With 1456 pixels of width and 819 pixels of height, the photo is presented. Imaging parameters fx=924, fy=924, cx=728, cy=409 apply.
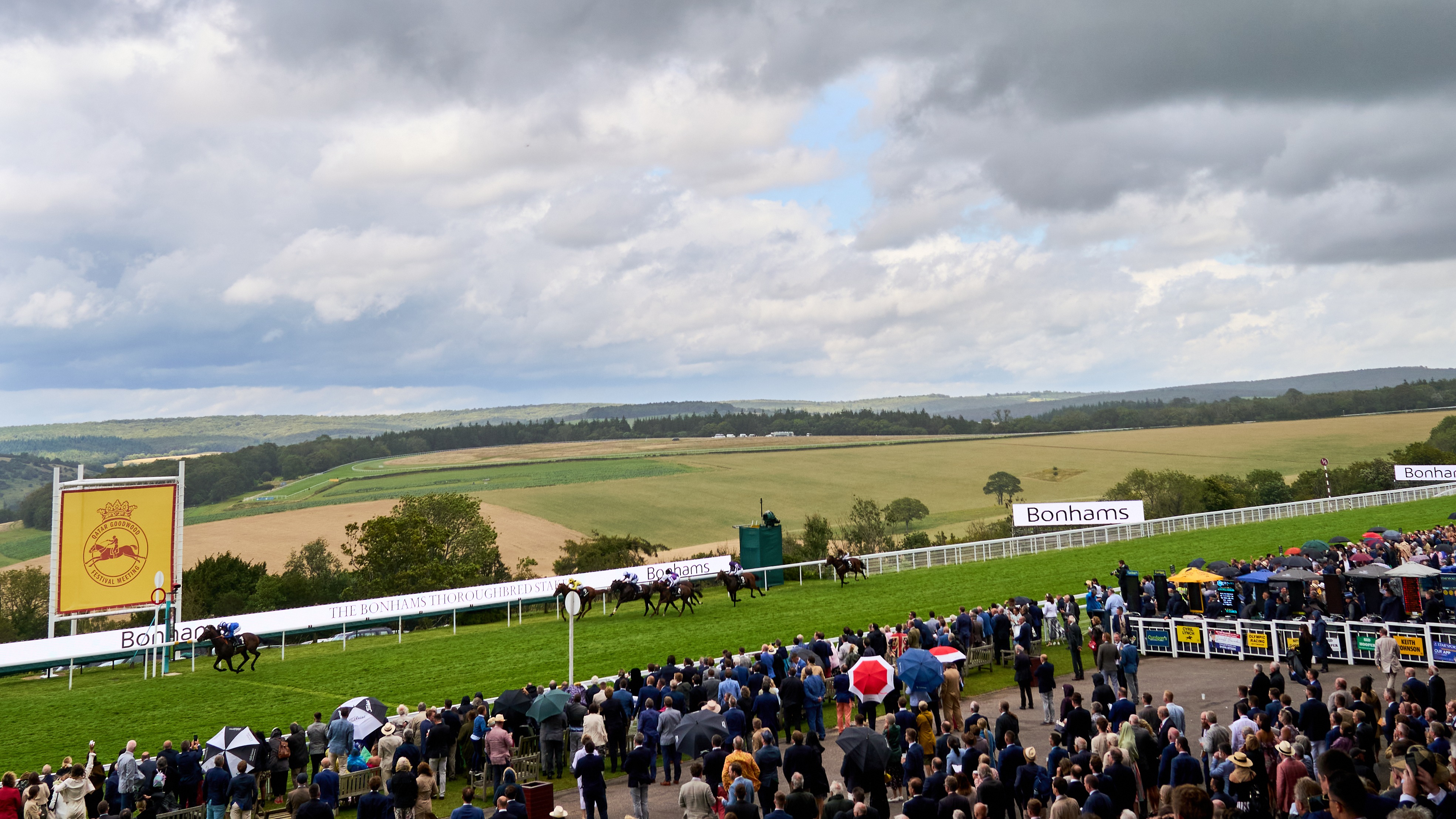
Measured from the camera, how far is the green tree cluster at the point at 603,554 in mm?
45031

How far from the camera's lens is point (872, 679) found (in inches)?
498

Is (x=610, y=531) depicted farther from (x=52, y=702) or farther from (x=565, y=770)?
(x=565, y=770)

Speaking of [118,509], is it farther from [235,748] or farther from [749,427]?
[749,427]

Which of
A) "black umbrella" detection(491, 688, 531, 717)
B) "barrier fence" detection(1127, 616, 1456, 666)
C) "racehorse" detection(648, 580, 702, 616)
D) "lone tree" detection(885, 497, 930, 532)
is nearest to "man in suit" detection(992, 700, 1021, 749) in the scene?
"barrier fence" detection(1127, 616, 1456, 666)

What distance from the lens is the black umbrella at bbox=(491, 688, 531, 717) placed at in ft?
43.3

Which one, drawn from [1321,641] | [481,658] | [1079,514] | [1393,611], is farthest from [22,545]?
[1393,611]

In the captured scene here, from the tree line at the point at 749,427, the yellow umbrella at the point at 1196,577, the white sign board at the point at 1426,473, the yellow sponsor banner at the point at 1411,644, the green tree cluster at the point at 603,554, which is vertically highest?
the tree line at the point at 749,427

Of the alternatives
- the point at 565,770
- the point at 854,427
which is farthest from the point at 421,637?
the point at 854,427

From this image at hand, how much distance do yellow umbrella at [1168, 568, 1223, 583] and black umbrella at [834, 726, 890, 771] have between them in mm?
11355

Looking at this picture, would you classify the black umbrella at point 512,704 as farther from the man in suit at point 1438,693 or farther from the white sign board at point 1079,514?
the white sign board at point 1079,514

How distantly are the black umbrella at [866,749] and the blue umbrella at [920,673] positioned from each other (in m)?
3.16

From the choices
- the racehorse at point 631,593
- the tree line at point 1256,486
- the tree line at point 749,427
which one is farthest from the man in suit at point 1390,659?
the tree line at point 749,427

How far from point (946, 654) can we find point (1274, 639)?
6.95 m

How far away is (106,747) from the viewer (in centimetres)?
1596
